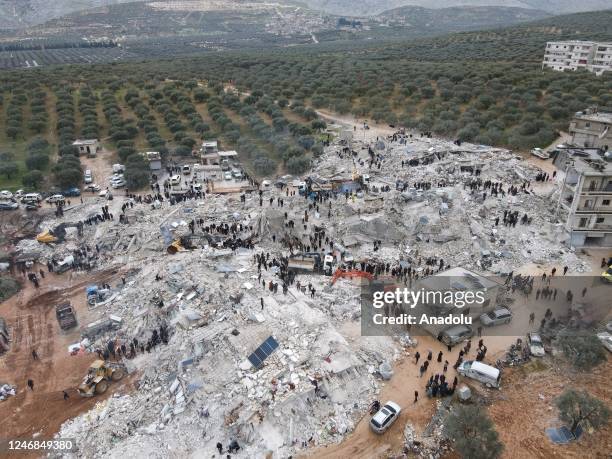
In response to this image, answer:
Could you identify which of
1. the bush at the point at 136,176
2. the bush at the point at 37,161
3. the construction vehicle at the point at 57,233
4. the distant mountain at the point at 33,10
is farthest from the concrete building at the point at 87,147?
the distant mountain at the point at 33,10

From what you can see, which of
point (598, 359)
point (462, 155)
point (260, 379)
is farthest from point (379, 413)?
point (462, 155)

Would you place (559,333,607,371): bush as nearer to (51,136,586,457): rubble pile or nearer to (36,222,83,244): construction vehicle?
(51,136,586,457): rubble pile

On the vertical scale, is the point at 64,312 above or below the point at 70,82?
below

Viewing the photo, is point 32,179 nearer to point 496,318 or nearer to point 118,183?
point 118,183

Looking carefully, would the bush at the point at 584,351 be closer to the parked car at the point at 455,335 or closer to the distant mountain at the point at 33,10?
the parked car at the point at 455,335

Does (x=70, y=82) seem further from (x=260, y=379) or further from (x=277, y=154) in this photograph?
(x=260, y=379)

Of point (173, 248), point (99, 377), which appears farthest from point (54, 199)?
point (99, 377)

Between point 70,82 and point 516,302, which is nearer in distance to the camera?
point 516,302
